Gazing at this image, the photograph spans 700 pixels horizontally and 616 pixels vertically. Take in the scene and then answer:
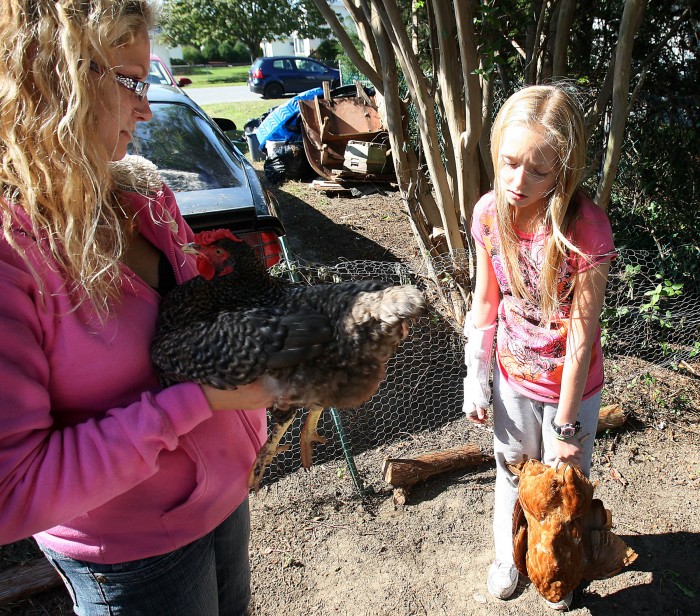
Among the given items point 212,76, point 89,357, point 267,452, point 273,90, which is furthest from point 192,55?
point 89,357

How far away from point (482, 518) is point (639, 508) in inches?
35.2

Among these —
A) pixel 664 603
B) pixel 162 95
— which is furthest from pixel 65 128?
pixel 162 95

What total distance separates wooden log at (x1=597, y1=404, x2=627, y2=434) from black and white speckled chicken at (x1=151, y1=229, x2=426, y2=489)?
2480 mm

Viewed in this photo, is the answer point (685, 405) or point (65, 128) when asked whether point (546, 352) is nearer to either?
point (65, 128)

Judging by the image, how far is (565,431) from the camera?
6.49 ft

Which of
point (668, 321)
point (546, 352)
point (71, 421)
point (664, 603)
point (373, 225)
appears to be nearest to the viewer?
point (71, 421)

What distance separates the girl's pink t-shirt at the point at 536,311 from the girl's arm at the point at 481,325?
0.04 m

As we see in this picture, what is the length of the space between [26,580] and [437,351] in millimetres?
2924

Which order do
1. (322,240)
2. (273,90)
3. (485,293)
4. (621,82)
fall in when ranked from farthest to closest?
(273,90), (322,240), (621,82), (485,293)

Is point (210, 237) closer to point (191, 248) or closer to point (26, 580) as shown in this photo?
point (191, 248)

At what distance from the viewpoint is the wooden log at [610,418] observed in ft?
11.1

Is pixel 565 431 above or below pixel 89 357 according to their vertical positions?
below

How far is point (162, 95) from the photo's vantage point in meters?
4.90

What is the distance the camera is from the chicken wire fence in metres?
3.57
